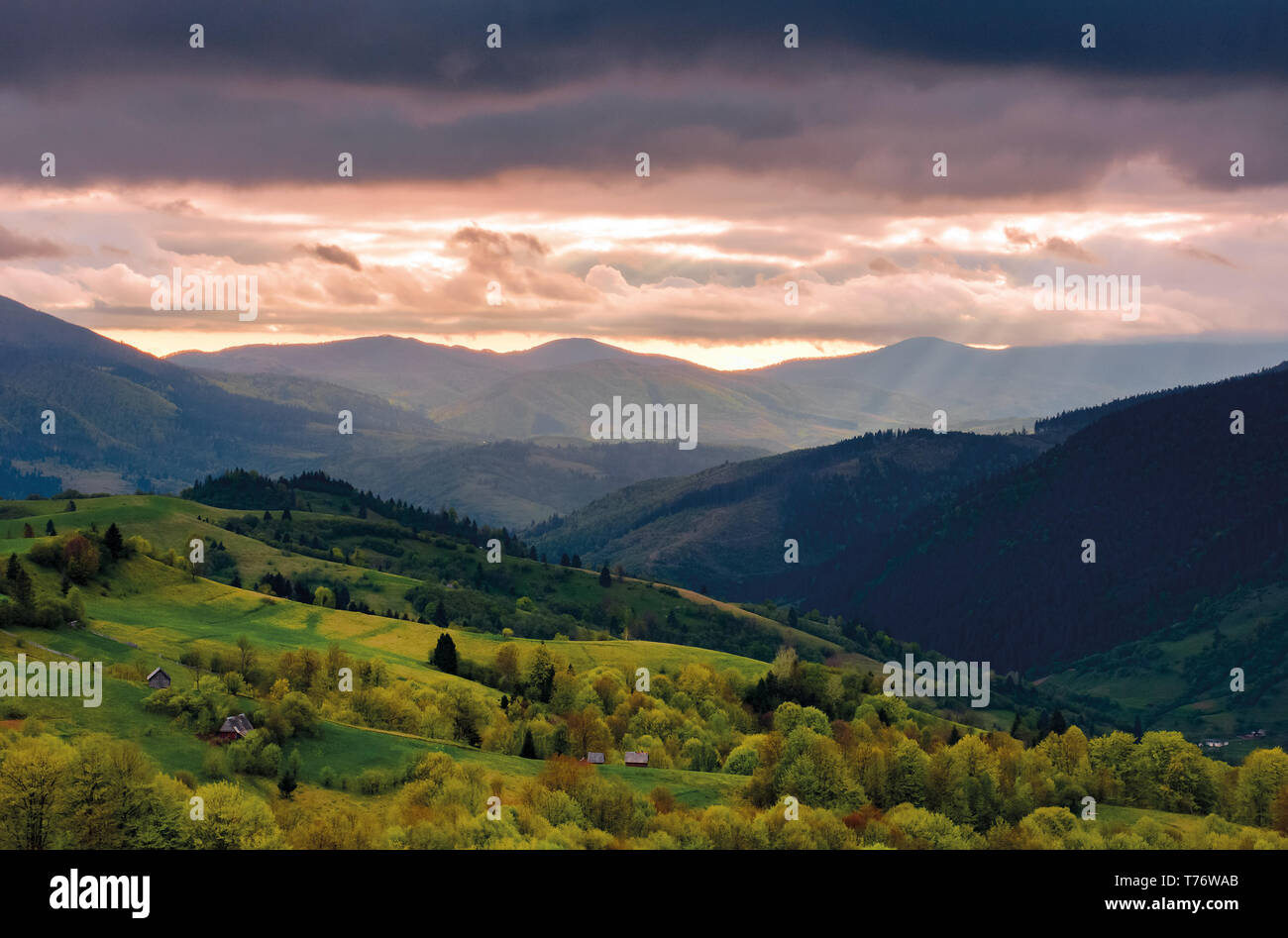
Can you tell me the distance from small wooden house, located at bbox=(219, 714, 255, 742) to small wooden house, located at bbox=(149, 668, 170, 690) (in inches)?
845

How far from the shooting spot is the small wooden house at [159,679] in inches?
6181

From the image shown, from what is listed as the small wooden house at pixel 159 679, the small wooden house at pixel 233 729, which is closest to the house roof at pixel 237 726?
the small wooden house at pixel 233 729

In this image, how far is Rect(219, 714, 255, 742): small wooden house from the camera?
13812cm

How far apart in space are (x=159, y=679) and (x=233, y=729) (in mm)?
25916

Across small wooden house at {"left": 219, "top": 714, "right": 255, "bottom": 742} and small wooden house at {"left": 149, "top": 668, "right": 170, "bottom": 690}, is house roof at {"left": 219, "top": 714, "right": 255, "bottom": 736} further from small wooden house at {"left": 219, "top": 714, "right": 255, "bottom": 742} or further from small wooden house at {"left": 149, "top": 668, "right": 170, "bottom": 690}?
small wooden house at {"left": 149, "top": 668, "right": 170, "bottom": 690}

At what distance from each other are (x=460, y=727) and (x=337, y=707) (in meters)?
19.1

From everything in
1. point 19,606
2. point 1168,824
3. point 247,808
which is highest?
point 19,606

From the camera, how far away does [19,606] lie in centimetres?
17375

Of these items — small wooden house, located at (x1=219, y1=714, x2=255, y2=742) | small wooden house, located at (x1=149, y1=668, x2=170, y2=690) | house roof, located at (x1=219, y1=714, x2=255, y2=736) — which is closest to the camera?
small wooden house, located at (x1=219, y1=714, x2=255, y2=742)

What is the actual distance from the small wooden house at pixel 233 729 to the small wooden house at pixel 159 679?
21.5 meters

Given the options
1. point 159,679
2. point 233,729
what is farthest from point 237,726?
point 159,679

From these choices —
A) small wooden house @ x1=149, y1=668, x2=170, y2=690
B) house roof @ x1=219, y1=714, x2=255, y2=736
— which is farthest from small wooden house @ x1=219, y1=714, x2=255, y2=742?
small wooden house @ x1=149, y1=668, x2=170, y2=690
